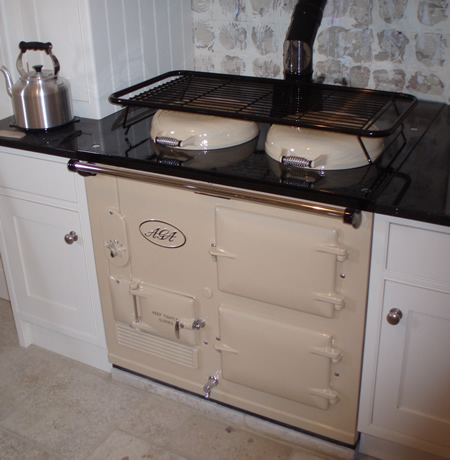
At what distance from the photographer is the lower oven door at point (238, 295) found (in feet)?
5.08

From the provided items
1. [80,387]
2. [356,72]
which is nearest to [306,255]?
[356,72]

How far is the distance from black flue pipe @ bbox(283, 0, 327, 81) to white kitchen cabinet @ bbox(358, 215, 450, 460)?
643 mm

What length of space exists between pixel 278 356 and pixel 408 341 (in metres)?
0.37

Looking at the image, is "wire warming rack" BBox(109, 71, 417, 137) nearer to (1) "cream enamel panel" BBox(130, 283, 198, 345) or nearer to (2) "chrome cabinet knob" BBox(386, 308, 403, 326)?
(2) "chrome cabinet knob" BBox(386, 308, 403, 326)

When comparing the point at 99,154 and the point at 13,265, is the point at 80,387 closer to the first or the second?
the point at 13,265

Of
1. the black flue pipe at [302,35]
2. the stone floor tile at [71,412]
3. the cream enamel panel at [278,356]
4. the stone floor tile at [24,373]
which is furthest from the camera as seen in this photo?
the stone floor tile at [24,373]

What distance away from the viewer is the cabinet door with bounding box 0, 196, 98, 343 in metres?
1.98

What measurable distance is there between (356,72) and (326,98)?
309mm

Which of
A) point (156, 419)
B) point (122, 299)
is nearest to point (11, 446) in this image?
point (156, 419)

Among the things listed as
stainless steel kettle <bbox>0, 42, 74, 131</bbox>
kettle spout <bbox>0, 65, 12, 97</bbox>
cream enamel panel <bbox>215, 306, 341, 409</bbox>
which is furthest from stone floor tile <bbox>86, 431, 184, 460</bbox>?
kettle spout <bbox>0, 65, 12, 97</bbox>

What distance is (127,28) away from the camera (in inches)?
80.1

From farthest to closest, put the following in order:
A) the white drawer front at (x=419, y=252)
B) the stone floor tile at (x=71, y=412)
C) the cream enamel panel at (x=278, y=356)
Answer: the stone floor tile at (x=71, y=412) → the cream enamel panel at (x=278, y=356) → the white drawer front at (x=419, y=252)

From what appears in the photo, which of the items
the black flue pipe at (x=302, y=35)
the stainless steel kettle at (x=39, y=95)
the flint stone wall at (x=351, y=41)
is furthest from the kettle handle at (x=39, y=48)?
the black flue pipe at (x=302, y=35)

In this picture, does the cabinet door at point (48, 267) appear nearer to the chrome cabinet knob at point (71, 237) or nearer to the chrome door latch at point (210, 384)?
the chrome cabinet knob at point (71, 237)
